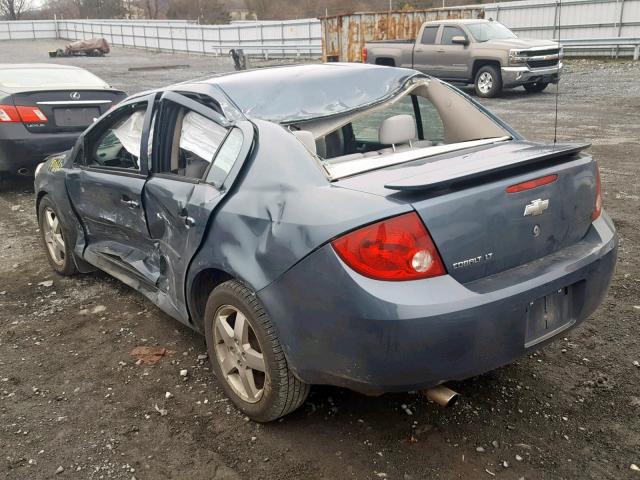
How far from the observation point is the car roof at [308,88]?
129 inches

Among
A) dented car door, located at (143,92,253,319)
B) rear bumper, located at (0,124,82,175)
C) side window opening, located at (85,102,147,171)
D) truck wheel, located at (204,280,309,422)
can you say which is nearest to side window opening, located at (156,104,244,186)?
dented car door, located at (143,92,253,319)

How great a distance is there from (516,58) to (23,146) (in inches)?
456

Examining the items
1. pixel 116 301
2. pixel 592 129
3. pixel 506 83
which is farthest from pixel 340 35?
pixel 116 301

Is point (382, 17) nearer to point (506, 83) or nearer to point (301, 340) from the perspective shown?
point (506, 83)

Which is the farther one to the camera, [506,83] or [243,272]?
[506,83]

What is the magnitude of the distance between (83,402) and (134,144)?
1.57m

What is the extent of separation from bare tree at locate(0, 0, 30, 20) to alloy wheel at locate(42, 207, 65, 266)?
3312 inches

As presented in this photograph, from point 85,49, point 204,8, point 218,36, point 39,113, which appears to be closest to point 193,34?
point 218,36

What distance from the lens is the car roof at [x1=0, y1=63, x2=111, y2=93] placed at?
24.7 feet

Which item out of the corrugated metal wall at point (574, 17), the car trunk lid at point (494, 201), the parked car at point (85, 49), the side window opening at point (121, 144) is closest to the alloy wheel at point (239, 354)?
the car trunk lid at point (494, 201)

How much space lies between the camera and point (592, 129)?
10.5 meters

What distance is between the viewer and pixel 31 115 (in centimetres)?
731

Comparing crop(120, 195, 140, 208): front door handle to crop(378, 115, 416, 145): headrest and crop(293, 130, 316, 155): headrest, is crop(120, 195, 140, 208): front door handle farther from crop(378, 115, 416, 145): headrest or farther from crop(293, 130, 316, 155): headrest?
crop(378, 115, 416, 145): headrest

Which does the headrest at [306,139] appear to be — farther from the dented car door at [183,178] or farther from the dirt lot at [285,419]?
the dirt lot at [285,419]
